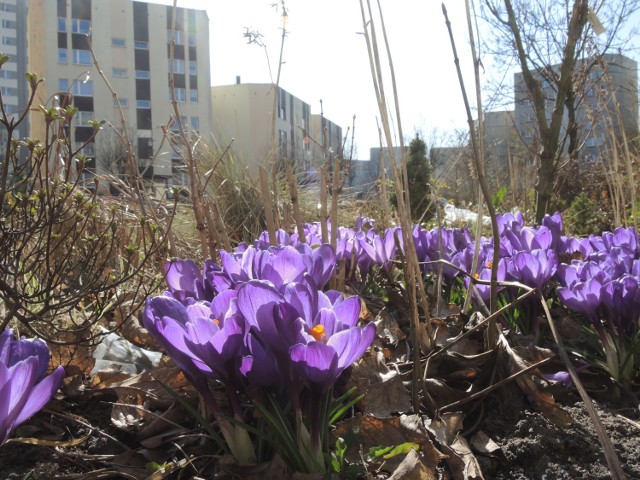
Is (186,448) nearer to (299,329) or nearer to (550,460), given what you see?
(299,329)

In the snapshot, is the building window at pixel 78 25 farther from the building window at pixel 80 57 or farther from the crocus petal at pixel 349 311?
the crocus petal at pixel 349 311

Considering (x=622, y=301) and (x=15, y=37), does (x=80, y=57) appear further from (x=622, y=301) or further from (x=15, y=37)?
(x=622, y=301)

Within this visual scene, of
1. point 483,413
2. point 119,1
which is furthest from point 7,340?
point 119,1

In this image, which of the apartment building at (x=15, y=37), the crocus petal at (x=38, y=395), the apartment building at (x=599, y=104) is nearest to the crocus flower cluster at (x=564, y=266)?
the crocus petal at (x=38, y=395)

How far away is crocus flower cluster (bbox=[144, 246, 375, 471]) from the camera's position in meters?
0.97

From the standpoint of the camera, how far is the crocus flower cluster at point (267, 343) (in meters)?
0.97

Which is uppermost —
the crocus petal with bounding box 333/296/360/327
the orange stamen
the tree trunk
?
the tree trunk

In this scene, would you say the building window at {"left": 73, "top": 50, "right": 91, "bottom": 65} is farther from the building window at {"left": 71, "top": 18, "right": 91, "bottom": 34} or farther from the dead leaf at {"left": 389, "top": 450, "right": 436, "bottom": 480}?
the dead leaf at {"left": 389, "top": 450, "right": 436, "bottom": 480}

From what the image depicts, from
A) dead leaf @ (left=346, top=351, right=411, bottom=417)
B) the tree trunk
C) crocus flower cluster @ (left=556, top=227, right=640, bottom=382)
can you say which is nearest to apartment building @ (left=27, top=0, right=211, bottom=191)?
the tree trunk

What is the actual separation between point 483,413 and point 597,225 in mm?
6174

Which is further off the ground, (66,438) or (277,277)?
(277,277)

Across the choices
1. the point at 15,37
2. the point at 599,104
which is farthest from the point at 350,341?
the point at 15,37

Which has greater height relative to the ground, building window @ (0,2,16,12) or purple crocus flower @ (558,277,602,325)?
building window @ (0,2,16,12)

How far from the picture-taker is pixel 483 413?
1429 mm
